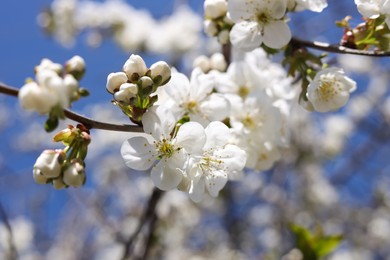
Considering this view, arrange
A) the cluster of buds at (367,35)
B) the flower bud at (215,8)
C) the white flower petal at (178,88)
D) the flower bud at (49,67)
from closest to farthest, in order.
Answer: the flower bud at (49,67) < the cluster of buds at (367,35) < the white flower petal at (178,88) < the flower bud at (215,8)

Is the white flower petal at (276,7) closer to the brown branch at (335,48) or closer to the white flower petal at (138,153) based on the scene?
the brown branch at (335,48)

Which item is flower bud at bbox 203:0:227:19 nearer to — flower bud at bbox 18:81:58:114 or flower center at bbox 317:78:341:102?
flower center at bbox 317:78:341:102

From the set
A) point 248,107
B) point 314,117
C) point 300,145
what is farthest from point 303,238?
point 314,117

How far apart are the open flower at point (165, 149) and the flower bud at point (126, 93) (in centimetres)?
10

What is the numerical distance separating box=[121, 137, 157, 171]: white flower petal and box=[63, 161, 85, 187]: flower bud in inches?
6.4

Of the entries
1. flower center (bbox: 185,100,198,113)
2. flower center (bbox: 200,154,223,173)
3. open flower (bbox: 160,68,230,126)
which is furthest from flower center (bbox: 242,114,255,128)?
flower center (bbox: 200,154,223,173)

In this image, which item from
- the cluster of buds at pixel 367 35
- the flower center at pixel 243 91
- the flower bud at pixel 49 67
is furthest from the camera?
the flower center at pixel 243 91

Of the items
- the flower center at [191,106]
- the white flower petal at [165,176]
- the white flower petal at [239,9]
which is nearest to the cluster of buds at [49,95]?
the white flower petal at [165,176]

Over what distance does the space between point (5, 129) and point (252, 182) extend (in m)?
4.55

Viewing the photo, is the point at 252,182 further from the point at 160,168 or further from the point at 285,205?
the point at 160,168

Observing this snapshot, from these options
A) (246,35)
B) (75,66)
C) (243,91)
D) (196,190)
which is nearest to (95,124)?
(75,66)

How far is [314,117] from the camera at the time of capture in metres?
6.94

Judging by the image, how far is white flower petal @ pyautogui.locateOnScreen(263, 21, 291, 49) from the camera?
1.59 metres

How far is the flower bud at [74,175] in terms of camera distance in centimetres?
124
